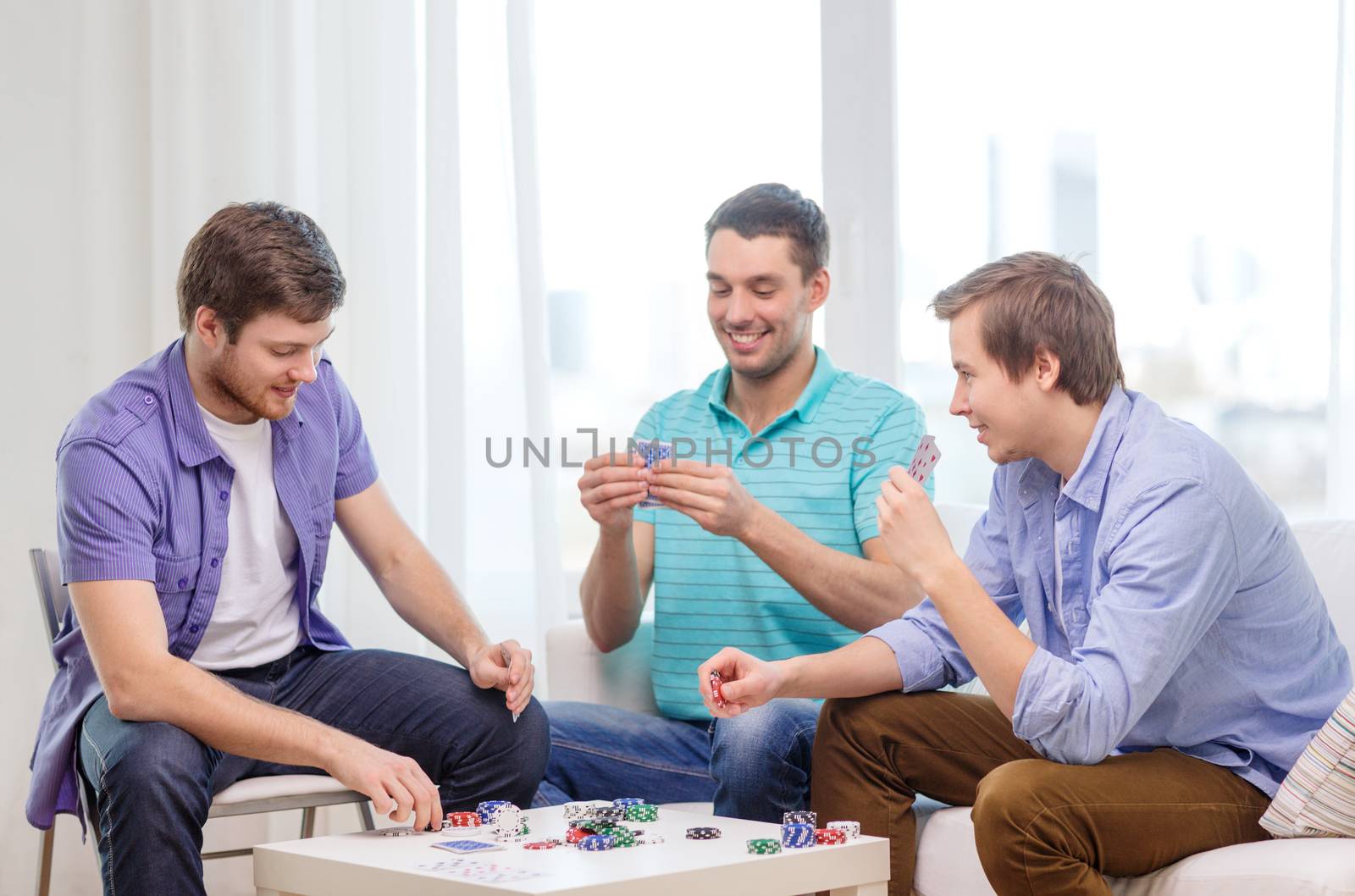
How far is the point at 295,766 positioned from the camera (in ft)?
6.99

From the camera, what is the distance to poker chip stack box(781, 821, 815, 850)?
1635 mm

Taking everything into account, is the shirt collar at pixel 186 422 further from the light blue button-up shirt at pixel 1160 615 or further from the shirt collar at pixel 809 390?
the light blue button-up shirt at pixel 1160 615

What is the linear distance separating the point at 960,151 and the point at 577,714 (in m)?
1.56

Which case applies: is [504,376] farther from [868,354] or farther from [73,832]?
[73,832]

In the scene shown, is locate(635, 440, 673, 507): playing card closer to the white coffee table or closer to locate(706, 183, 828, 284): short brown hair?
locate(706, 183, 828, 284): short brown hair

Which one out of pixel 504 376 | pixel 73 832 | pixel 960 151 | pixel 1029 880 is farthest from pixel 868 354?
pixel 73 832

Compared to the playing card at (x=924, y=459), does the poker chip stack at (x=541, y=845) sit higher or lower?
lower

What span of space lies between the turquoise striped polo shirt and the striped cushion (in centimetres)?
81

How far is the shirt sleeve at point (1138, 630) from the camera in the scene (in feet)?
5.43

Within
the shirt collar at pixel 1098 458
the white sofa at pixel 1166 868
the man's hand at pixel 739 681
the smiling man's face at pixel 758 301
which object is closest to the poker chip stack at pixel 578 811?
the man's hand at pixel 739 681

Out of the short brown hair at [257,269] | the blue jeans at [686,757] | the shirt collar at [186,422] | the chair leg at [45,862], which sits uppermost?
the short brown hair at [257,269]

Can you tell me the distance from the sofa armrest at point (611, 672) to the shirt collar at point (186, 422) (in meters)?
0.79

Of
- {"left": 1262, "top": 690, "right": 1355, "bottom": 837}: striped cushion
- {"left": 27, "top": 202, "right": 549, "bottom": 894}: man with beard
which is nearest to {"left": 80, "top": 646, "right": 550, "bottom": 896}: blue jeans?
{"left": 27, "top": 202, "right": 549, "bottom": 894}: man with beard

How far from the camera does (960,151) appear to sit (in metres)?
3.07
